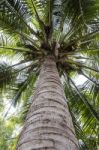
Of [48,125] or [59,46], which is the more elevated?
[59,46]

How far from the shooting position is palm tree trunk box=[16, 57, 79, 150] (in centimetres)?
276

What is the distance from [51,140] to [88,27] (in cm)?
490

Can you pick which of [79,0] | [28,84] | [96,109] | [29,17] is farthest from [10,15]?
[96,109]

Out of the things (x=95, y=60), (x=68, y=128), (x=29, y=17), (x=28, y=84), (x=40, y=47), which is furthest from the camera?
(x=28, y=84)

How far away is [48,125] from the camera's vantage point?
3115 millimetres

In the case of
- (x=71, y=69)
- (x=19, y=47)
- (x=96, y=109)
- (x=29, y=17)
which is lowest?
(x=96, y=109)

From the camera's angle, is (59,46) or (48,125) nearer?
(48,125)

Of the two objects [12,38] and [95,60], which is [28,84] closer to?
[12,38]

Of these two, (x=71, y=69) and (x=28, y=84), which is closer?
(x=71, y=69)

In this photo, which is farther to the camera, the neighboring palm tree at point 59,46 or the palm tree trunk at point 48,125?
the neighboring palm tree at point 59,46

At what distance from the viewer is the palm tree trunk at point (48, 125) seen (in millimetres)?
2756

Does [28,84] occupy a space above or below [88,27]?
below

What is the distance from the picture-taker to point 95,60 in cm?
836

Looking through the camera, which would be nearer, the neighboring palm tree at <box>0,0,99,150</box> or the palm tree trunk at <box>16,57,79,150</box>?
the palm tree trunk at <box>16,57,79,150</box>
